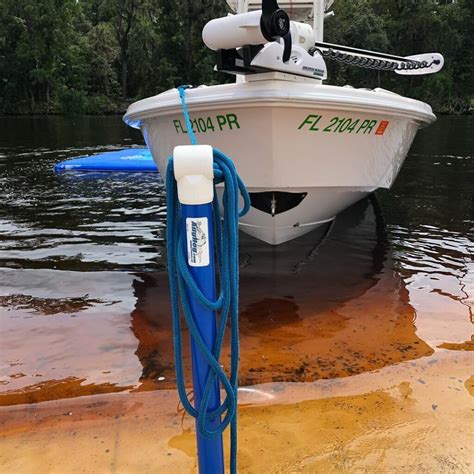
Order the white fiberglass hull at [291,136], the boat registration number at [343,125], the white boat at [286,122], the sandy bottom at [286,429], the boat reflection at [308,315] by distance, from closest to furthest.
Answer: the sandy bottom at [286,429], the boat reflection at [308,315], the white boat at [286,122], the white fiberglass hull at [291,136], the boat registration number at [343,125]

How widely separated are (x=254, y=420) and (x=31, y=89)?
38.9 metres

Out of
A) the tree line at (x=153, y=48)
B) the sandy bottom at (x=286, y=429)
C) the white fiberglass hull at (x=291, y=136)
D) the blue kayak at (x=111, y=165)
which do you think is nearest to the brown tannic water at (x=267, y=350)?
the sandy bottom at (x=286, y=429)

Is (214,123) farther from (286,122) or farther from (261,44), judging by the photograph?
(261,44)

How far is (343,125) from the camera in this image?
385 centimetres

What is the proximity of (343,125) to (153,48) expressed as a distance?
36815mm

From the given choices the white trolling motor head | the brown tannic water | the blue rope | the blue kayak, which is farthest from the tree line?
the blue rope

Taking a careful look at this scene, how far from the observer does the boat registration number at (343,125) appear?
3.68 meters

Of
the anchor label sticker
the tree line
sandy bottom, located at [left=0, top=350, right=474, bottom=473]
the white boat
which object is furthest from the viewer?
the tree line

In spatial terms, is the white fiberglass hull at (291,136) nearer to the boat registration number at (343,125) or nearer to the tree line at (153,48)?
the boat registration number at (343,125)

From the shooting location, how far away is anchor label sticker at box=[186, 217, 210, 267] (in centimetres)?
155

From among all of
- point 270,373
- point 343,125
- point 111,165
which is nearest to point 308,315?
point 270,373

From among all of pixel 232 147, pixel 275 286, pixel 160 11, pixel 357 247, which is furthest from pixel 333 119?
pixel 160 11

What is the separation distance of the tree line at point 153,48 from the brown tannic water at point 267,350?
30859 mm

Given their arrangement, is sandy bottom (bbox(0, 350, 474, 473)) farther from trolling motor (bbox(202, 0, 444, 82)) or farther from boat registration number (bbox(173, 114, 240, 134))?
trolling motor (bbox(202, 0, 444, 82))
